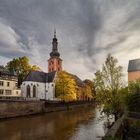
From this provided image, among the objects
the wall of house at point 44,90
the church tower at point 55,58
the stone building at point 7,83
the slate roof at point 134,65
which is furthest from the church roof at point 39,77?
the slate roof at point 134,65

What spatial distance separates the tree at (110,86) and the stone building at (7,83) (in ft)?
116

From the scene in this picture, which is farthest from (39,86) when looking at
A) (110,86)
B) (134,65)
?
(110,86)

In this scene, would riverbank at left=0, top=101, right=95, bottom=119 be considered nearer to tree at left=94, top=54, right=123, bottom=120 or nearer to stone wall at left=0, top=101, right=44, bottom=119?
stone wall at left=0, top=101, right=44, bottom=119

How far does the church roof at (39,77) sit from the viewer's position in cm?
7221

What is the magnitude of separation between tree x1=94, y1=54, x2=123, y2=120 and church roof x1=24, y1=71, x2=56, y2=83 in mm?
46611

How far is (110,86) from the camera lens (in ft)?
91.2

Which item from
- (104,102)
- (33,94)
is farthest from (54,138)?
(33,94)

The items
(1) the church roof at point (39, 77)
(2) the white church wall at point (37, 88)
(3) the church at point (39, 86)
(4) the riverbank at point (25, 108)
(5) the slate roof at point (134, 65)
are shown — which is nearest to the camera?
(4) the riverbank at point (25, 108)

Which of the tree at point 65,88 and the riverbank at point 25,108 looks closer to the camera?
the riverbank at point 25,108

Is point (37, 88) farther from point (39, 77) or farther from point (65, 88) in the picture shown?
point (65, 88)

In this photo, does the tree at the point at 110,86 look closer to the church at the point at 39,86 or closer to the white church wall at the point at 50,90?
the church at the point at 39,86

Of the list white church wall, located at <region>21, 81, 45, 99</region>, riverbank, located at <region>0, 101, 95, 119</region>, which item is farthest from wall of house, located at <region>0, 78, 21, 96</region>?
riverbank, located at <region>0, 101, 95, 119</region>

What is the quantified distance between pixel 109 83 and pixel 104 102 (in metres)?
2.65

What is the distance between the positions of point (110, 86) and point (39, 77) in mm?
Answer: 51881
